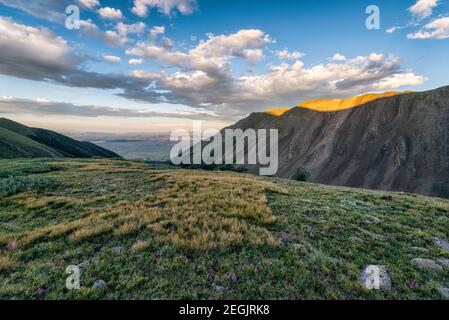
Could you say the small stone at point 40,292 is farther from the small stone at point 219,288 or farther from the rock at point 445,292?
the rock at point 445,292

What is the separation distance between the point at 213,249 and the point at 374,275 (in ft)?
15.8

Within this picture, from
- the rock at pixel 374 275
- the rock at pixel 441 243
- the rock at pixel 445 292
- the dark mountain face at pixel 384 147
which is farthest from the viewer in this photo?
the dark mountain face at pixel 384 147

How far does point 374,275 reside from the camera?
6.08 meters

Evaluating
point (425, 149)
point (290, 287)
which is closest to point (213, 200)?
point (290, 287)

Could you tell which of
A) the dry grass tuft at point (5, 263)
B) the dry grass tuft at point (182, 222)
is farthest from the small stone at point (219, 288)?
the dry grass tuft at point (5, 263)

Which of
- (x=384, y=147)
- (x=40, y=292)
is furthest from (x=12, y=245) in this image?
(x=384, y=147)

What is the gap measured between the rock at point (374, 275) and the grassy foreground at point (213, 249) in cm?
16

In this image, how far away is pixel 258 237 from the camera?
777 centimetres

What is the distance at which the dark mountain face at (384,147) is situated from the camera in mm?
81812

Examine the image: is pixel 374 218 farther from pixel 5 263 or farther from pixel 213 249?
pixel 5 263

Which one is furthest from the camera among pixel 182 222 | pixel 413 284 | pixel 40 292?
pixel 182 222
